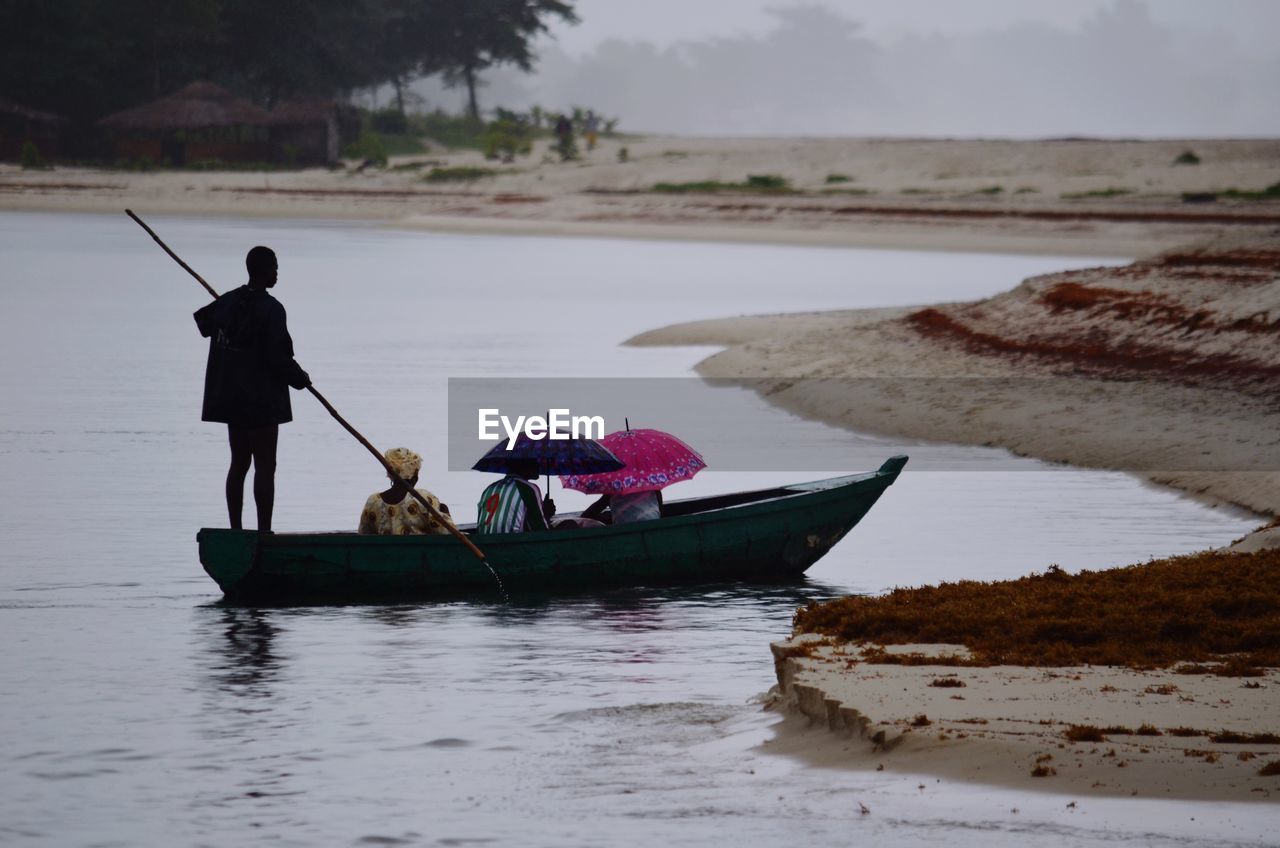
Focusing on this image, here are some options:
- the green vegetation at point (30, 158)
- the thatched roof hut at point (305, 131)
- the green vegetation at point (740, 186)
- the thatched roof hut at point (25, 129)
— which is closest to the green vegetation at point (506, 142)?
the thatched roof hut at point (305, 131)

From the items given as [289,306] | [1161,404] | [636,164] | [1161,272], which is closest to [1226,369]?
[1161,404]

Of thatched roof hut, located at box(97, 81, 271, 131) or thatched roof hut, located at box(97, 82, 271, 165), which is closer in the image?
thatched roof hut, located at box(97, 81, 271, 131)

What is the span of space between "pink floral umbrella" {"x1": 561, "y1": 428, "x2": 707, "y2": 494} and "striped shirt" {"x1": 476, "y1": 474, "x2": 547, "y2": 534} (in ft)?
0.88

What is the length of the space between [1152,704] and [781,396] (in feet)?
55.2

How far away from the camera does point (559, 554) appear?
12.6m

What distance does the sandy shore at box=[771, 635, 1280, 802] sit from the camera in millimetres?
7629

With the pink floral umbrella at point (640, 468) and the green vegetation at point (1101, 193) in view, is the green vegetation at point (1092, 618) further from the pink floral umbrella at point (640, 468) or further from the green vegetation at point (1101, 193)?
the green vegetation at point (1101, 193)

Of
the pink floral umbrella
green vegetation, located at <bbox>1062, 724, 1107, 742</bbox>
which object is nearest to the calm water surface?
green vegetation, located at <bbox>1062, 724, 1107, 742</bbox>

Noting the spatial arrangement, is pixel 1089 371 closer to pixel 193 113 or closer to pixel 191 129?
pixel 193 113

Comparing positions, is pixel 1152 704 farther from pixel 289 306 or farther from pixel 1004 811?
pixel 289 306

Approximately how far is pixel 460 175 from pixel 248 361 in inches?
2439

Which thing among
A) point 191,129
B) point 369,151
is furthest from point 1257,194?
point 191,129

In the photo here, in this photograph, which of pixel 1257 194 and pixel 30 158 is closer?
pixel 1257 194

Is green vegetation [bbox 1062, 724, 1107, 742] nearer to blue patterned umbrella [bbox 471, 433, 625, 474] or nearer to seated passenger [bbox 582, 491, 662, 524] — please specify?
blue patterned umbrella [bbox 471, 433, 625, 474]
